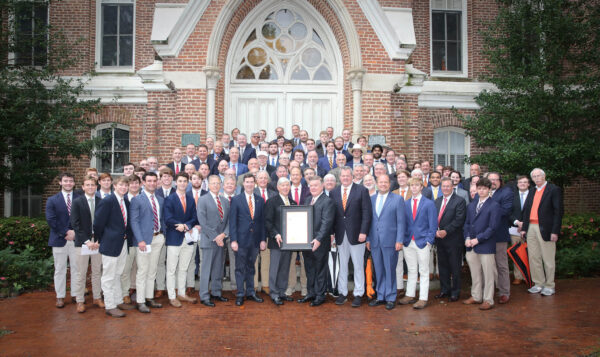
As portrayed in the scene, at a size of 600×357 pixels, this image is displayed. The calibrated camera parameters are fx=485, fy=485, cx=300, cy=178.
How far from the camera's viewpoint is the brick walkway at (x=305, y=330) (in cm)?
541

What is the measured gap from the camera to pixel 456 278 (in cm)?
766

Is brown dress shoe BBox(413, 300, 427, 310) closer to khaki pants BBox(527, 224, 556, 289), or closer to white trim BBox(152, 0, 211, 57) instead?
khaki pants BBox(527, 224, 556, 289)

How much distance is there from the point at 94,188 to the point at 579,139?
1083 centimetres

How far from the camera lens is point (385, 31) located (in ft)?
40.3

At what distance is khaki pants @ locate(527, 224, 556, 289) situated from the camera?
318 inches

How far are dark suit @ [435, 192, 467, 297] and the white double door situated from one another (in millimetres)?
5973

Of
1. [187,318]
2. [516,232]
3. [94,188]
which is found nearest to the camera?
[187,318]

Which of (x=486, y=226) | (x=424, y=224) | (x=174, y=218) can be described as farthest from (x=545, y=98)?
(x=174, y=218)

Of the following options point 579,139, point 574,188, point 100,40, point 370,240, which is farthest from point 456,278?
point 100,40

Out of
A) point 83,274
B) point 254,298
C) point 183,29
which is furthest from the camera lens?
point 183,29

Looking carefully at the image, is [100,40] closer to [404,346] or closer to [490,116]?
[490,116]

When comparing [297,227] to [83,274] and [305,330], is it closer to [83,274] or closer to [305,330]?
[305,330]

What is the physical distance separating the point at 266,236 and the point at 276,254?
14.0 inches

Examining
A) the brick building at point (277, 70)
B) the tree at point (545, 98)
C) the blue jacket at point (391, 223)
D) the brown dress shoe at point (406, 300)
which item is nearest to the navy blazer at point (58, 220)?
the blue jacket at point (391, 223)
